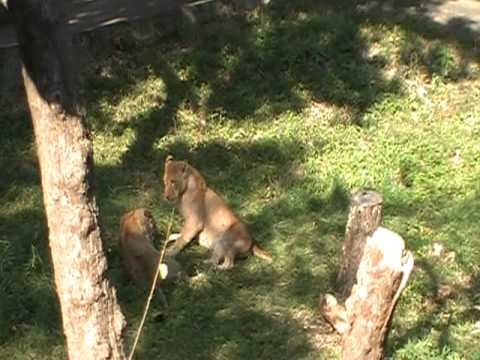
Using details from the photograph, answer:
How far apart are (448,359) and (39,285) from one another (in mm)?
3012

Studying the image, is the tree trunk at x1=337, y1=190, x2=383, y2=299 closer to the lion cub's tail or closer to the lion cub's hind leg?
the lion cub's tail

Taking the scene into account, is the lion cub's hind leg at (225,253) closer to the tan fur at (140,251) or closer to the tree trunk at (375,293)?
the tan fur at (140,251)

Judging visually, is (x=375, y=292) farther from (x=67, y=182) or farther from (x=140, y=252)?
(x=140, y=252)

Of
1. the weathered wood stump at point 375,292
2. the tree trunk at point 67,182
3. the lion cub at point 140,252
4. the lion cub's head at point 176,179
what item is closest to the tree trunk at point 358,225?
the lion cub at point 140,252

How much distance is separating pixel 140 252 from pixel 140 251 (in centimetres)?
2

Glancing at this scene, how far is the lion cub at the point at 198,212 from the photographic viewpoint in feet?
24.7

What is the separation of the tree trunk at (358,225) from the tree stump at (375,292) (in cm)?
203

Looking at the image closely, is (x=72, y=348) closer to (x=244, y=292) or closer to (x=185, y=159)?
(x=244, y=292)

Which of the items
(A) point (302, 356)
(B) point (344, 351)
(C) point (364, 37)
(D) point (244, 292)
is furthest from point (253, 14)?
(B) point (344, 351)

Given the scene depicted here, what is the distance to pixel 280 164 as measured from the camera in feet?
29.3

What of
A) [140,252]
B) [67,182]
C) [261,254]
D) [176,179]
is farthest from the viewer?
[176,179]

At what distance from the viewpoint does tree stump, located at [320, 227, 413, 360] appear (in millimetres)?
4234

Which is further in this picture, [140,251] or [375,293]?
[140,251]

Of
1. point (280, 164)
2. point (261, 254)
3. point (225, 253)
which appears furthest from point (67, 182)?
point (280, 164)
